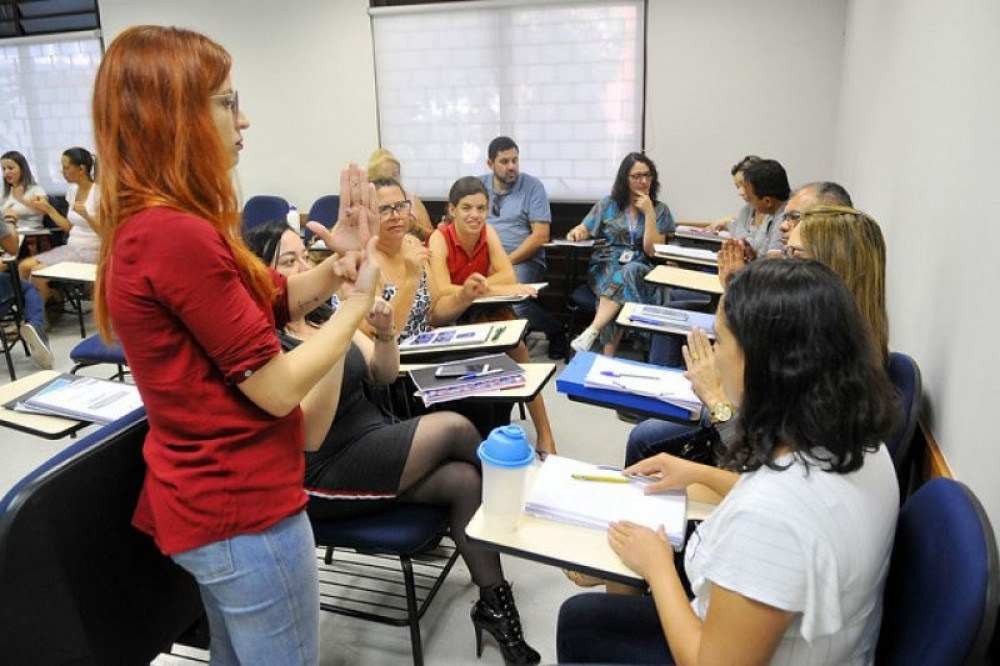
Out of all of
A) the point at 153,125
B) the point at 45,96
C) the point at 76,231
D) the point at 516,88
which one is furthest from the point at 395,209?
the point at 45,96

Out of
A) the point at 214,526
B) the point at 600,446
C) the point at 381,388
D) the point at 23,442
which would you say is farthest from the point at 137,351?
the point at 23,442

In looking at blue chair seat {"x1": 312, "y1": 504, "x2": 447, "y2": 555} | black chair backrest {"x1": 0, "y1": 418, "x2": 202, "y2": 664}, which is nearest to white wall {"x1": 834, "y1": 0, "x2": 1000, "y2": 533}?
blue chair seat {"x1": 312, "y1": 504, "x2": 447, "y2": 555}

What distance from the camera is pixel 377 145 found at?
5074 millimetres

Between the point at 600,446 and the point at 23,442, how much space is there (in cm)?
269

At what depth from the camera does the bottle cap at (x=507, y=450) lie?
1219mm

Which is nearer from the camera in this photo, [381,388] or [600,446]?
[381,388]

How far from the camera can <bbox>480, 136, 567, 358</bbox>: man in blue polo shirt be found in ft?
14.1

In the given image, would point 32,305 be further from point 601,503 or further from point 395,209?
point 601,503

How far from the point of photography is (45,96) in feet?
19.0

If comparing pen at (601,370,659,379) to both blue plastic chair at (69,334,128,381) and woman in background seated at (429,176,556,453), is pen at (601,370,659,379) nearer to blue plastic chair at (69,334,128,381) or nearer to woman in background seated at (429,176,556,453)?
woman in background seated at (429,176,556,453)

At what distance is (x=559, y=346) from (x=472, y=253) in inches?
48.3

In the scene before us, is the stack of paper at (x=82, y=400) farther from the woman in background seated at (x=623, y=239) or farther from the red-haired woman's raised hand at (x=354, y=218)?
the woman in background seated at (x=623, y=239)

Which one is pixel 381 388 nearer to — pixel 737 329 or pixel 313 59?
pixel 737 329

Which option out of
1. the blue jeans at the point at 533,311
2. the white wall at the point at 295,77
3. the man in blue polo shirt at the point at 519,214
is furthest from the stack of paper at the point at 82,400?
the white wall at the point at 295,77
